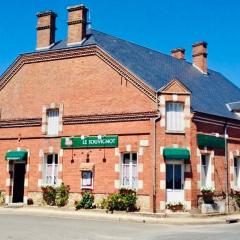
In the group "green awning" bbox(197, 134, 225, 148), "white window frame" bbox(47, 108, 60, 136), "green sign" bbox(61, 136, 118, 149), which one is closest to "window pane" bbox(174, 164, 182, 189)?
"green awning" bbox(197, 134, 225, 148)

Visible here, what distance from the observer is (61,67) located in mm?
27438

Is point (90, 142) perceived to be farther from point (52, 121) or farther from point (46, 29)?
point (46, 29)

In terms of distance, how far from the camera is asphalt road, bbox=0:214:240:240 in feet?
49.2

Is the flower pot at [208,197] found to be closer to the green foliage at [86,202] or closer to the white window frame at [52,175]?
the green foliage at [86,202]

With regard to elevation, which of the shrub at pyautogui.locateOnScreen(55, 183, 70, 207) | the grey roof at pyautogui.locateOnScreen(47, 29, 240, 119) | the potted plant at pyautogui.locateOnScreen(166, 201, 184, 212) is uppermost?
the grey roof at pyautogui.locateOnScreen(47, 29, 240, 119)

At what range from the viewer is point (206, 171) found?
2550 centimetres

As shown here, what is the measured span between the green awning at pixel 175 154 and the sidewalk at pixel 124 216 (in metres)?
2.83

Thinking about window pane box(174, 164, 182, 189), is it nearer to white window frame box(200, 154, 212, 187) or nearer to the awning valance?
white window frame box(200, 154, 212, 187)

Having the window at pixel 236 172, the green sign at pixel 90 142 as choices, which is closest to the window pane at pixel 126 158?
the green sign at pixel 90 142

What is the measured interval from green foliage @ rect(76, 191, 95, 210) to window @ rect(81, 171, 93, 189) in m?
0.52

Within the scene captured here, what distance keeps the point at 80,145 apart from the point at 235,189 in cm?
936

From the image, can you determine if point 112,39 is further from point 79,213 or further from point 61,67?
point 79,213

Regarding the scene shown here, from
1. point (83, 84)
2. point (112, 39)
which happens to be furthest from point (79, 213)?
point (112, 39)

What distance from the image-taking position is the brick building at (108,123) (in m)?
23.7
